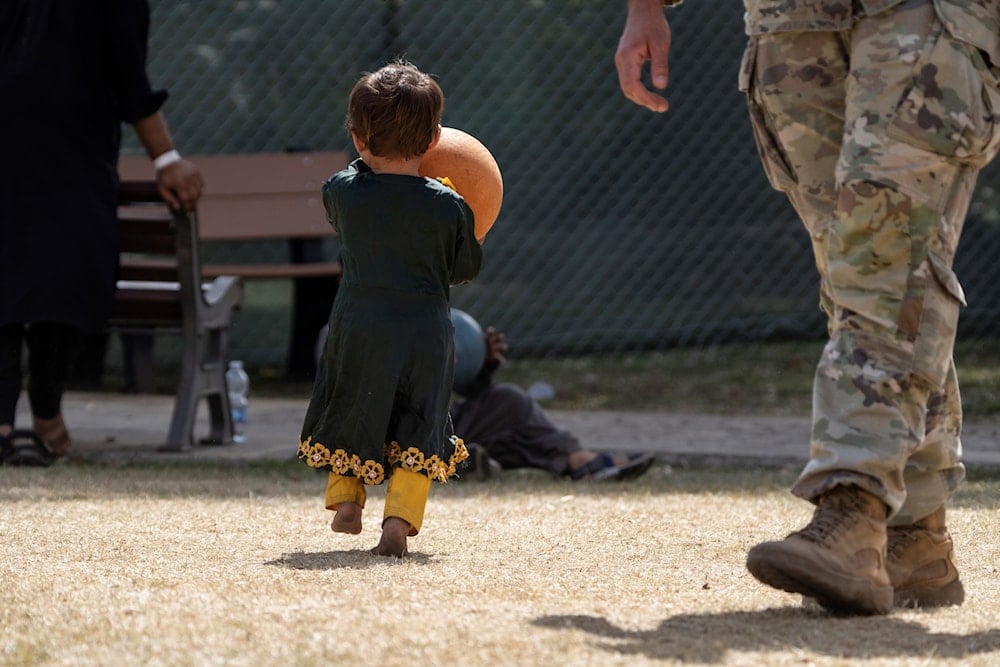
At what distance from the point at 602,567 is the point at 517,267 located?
648cm

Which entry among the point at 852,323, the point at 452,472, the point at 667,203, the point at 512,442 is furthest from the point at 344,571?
the point at 667,203

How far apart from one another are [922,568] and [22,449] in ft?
12.2

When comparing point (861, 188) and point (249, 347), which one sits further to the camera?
point (249, 347)

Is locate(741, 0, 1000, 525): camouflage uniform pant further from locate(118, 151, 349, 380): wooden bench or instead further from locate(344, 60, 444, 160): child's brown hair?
locate(118, 151, 349, 380): wooden bench

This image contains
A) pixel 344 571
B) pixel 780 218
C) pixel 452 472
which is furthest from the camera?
pixel 780 218

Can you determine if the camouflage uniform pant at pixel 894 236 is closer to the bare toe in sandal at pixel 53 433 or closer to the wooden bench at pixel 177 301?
the wooden bench at pixel 177 301

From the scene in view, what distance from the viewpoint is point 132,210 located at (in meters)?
6.61

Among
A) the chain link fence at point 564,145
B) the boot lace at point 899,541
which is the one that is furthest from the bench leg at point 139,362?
the boot lace at point 899,541

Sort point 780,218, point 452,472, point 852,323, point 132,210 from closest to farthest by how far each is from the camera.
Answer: point 852,323 → point 452,472 → point 132,210 → point 780,218

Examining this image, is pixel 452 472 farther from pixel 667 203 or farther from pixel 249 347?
pixel 667 203

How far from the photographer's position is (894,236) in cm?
296

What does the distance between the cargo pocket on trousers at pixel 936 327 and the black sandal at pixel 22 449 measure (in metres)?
3.82

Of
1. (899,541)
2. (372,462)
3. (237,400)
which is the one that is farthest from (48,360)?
(899,541)

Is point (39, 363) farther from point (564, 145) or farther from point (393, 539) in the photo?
point (564, 145)
